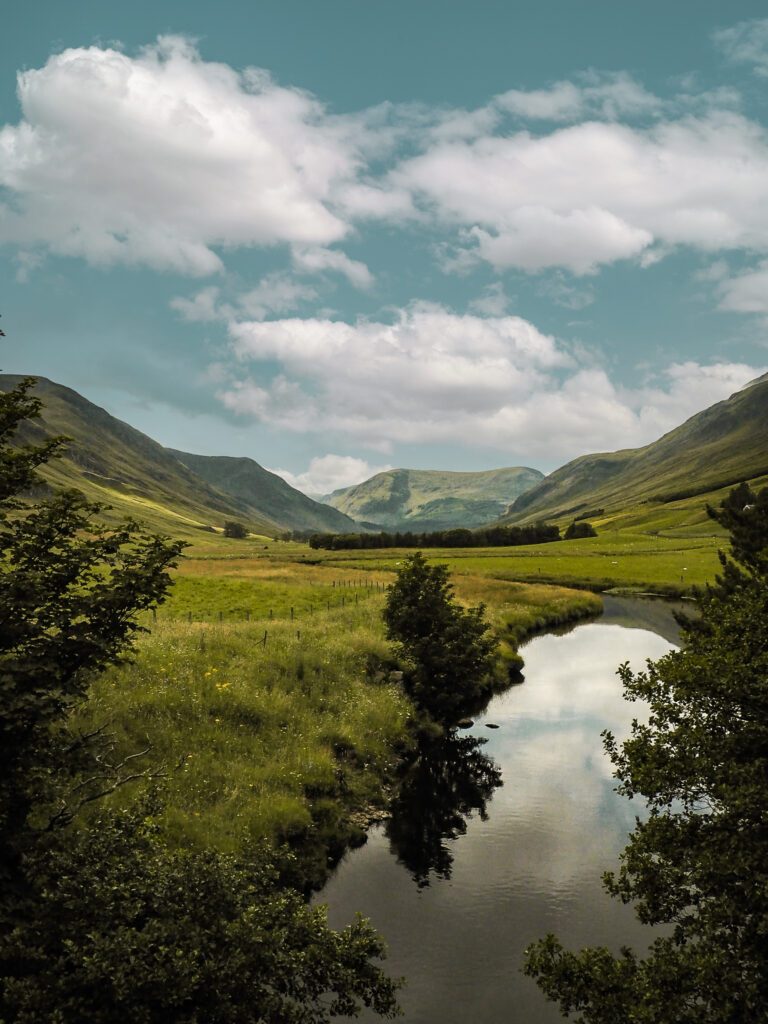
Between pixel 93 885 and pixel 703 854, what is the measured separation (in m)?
11.0

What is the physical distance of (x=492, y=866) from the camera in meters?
21.6

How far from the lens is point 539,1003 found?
50.7 feet

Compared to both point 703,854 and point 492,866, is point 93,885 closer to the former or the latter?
point 703,854

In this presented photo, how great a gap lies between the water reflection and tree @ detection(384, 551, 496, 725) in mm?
2720

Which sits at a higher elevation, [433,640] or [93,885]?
[93,885]

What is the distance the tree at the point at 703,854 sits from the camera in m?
9.95

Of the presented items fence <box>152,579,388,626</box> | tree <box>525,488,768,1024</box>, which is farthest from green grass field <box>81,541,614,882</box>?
tree <box>525,488,768,1024</box>

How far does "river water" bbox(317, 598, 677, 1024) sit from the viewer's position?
633 inches

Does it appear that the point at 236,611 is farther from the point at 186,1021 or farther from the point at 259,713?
the point at 186,1021

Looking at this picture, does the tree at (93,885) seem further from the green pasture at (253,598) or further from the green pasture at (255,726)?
the green pasture at (253,598)

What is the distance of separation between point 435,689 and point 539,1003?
68.8 ft

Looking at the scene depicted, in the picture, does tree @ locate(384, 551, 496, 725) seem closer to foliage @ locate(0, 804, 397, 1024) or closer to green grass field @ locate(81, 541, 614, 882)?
green grass field @ locate(81, 541, 614, 882)

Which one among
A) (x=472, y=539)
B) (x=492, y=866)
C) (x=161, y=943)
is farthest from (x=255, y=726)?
(x=472, y=539)

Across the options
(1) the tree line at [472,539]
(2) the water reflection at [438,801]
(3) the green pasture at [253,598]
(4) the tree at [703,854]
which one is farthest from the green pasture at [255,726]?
(1) the tree line at [472,539]
